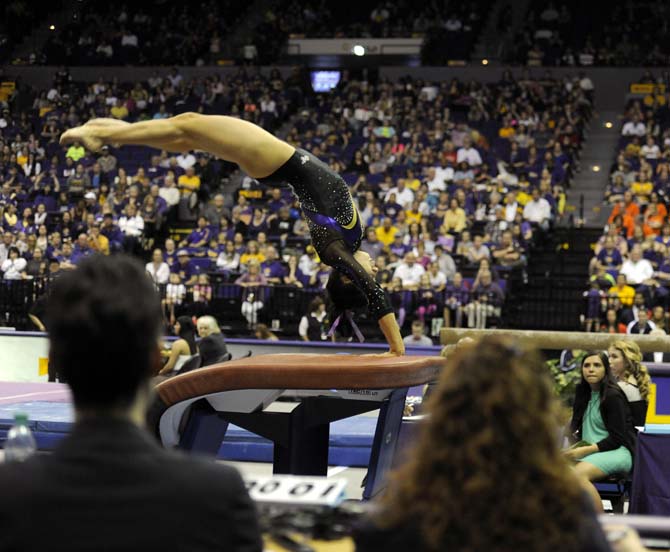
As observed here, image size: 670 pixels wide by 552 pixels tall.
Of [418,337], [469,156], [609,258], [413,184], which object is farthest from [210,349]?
[469,156]

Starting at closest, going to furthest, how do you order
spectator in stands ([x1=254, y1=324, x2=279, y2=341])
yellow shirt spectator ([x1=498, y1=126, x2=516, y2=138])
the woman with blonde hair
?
the woman with blonde hair, spectator in stands ([x1=254, y1=324, x2=279, y2=341]), yellow shirt spectator ([x1=498, y1=126, x2=516, y2=138])

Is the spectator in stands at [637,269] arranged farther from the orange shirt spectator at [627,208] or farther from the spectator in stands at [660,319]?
the orange shirt spectator at [627,208]

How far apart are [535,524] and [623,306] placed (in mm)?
10632

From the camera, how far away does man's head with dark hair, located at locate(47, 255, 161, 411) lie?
1.66 meters

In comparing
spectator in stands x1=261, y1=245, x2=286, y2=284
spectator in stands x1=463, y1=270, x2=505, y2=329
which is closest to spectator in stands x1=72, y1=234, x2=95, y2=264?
spectator in stands x1=261, y1=245, x2=286, y2=284

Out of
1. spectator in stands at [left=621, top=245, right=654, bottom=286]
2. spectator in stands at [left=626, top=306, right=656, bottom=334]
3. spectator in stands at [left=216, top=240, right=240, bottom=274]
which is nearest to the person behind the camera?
spectator in stands at [left=626, top=306, right=656, bottom=334]

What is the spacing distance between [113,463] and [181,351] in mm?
8186

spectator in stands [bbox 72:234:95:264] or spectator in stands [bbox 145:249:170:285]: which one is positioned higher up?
spectator in stands [bbox 72:234:95:264]

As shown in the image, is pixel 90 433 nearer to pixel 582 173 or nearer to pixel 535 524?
pixel 535 524

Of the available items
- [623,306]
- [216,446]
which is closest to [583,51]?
[623,306]

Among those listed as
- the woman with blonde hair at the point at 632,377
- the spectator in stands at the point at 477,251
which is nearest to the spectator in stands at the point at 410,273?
Result: the spectator in stands at the point at 477,251

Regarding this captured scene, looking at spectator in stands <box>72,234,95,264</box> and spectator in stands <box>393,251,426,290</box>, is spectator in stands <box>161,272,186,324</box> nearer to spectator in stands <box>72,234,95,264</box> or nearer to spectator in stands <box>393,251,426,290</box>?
spectator in stands <box>72,234,95,264</box>

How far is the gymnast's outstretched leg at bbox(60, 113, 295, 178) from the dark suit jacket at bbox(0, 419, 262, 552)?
11.1 ft

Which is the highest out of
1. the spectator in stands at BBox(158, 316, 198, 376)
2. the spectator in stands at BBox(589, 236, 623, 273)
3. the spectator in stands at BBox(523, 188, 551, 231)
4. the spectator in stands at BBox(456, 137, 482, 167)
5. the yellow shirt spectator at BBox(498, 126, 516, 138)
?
the yellow shirt spectator at BBox(498, 126, 516, 138)
